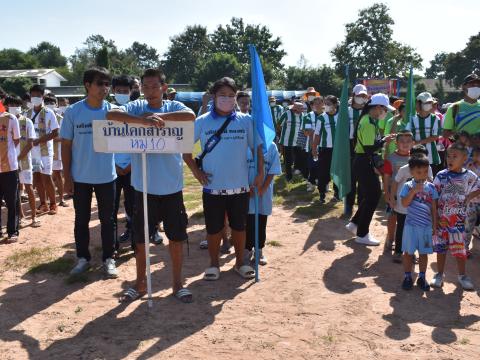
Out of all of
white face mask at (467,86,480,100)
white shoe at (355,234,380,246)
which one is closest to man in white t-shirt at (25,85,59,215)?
white shoe at (355,234,380,246)

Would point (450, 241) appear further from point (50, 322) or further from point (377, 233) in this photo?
point (50, 322)

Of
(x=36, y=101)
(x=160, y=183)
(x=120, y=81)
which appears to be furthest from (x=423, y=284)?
(x=36, y=101)

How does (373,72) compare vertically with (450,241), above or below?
above

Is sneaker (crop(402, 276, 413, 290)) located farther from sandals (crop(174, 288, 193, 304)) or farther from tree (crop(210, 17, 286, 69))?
tree (crop(210, 17, 286, 69))

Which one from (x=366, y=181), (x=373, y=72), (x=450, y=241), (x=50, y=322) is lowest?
(x=50, y=322)

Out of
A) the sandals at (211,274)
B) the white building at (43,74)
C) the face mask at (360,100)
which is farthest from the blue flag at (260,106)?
the white building at (43,74)

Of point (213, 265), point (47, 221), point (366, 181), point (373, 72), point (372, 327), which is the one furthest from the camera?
point (373, 72)

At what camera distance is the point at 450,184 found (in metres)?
4.81

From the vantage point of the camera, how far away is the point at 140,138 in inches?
156

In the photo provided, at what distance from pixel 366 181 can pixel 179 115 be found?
10.4 feet

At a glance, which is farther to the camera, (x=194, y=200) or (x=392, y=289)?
(x=194, y=200)

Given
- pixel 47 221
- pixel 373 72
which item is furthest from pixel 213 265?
pixel 373 72

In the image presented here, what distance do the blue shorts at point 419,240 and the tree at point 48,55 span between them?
118903 millimetres

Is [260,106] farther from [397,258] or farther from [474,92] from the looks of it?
[474,92]
